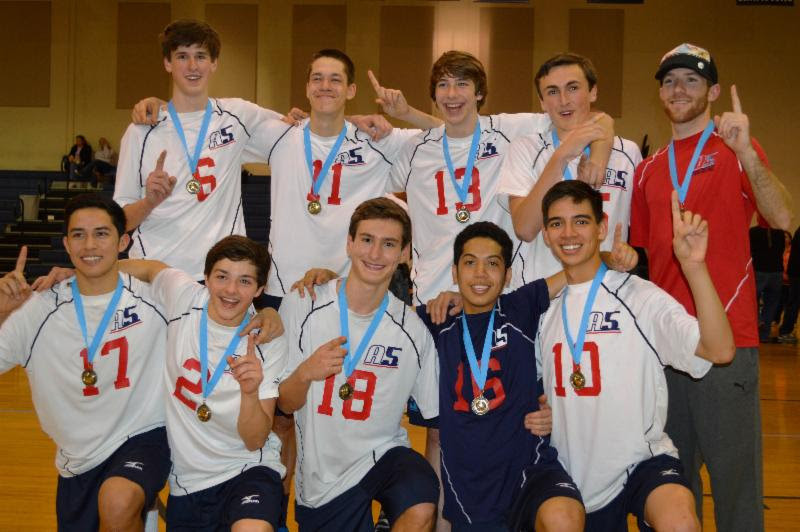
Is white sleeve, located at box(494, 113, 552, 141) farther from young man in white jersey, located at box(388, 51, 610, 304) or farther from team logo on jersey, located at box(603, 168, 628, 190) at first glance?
team logo on jersey, located at box(603, 168, 628, 190)

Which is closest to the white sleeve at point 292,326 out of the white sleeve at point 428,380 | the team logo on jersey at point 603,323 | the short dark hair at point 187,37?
the white sleeve at point 428,380

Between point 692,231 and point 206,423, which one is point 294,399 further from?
point 692,231

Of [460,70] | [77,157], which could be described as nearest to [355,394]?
[460,70]

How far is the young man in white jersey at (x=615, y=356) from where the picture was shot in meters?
3.12

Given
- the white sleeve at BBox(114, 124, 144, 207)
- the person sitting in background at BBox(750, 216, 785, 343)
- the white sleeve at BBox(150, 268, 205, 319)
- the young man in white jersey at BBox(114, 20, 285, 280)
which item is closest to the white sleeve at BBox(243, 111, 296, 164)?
the young man in white jersey at BBox(114, 20, 285, 280)

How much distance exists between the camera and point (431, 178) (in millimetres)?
4293

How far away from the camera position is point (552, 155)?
12.5 feet

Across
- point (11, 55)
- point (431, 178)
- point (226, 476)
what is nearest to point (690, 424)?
point (431, 178)

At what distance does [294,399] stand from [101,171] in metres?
15.7

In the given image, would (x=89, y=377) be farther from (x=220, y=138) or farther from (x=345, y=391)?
(x=220, y=138)

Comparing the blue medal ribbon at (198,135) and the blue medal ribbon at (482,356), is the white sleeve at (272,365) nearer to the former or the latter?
the blue medal ribbon at (482,356)

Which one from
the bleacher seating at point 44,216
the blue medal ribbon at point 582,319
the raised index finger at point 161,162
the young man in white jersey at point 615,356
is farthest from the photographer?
the bleacher seating at point 44,216

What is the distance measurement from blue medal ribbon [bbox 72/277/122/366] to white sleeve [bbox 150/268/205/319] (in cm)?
18

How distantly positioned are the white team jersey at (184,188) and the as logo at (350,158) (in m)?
0.57
